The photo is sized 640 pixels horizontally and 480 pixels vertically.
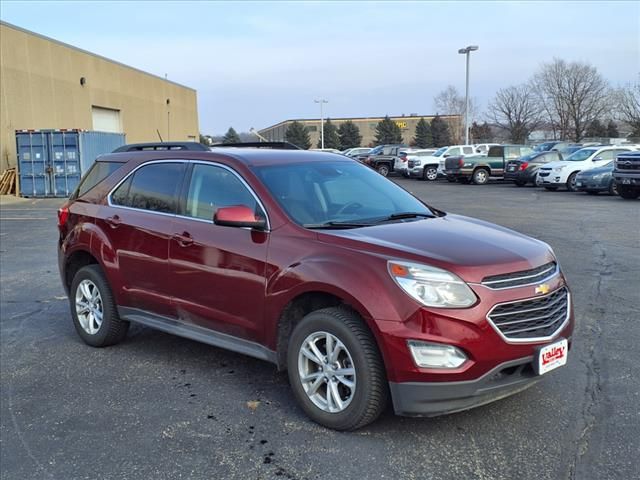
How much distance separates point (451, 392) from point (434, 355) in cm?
23

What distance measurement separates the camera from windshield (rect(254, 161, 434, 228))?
4.33 metres

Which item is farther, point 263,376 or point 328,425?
point 263,376

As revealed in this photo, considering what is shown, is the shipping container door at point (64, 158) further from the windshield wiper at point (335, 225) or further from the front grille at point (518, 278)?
the front grille at point (518, 278)

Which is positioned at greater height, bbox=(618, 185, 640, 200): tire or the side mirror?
the side mirror

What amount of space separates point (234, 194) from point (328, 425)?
1.80 m

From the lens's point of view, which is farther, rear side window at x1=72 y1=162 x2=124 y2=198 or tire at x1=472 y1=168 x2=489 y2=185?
tire at x1=472 y1=168 x2=489 y2=185

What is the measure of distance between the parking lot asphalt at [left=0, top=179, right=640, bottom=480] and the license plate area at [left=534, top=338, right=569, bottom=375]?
0.41 metres

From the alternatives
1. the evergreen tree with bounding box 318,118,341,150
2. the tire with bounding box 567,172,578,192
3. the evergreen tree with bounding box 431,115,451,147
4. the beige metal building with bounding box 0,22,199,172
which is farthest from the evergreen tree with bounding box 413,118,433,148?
the tire with bounding box 567,172,578,192

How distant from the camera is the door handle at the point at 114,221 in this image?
5301 millimetres

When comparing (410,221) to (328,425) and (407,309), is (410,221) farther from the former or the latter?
(328,425)

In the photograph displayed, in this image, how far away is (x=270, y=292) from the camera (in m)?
4.05

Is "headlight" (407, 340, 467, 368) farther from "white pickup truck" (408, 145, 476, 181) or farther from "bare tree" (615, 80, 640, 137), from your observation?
"bare tree" (615, 80, 640, 137)

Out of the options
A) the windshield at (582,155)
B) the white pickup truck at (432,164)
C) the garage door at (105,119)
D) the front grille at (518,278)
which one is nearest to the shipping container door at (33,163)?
the garage door at (105,119)

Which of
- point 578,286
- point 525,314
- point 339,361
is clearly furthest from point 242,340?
point 578,286
